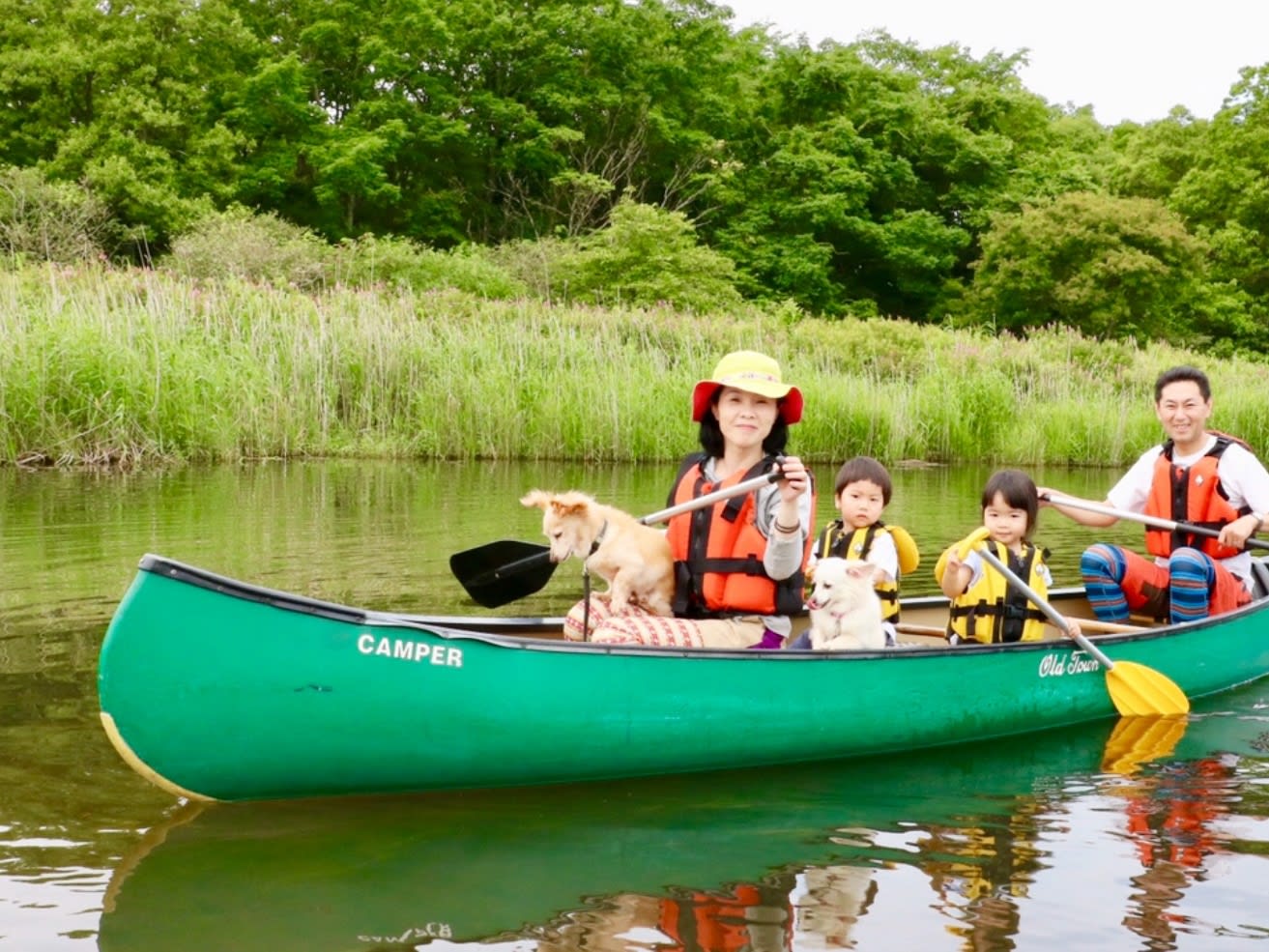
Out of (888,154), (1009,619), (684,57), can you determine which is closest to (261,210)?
(684,57)

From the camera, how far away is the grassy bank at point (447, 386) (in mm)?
11617

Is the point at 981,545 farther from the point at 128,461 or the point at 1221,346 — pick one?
the point at 1221,346

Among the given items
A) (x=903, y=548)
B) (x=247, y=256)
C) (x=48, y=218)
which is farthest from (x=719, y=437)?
(x=48, y=218)

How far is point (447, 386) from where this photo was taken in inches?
542

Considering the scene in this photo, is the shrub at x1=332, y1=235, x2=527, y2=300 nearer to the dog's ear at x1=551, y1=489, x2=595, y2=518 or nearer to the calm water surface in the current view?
the calm water surface

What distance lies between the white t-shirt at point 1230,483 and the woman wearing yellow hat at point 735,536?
211 centimetres

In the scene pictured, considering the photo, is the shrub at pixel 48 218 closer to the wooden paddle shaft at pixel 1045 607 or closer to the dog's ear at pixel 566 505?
the dog's ear at pixel 566 505

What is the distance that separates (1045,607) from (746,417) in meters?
1.42

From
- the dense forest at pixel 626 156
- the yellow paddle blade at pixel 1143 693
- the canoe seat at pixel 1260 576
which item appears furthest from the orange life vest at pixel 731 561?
the dense forest at pixel 626 156

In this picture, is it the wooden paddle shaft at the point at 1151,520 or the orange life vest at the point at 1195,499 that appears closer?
the wooden paddle shaft at the point at 1151,520

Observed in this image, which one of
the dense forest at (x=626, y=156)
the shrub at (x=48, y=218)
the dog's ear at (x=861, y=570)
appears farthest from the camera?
the dense forest at (x=626, y=156)

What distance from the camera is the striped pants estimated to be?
19.7 ft

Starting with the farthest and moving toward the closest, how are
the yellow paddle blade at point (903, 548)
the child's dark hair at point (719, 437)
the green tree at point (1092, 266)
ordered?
the green tree at point (1092, 266), the yellow paddle blade at point (903, 548), the child's dark hair at point (719, 437)

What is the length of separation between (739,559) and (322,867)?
5.91 feet
